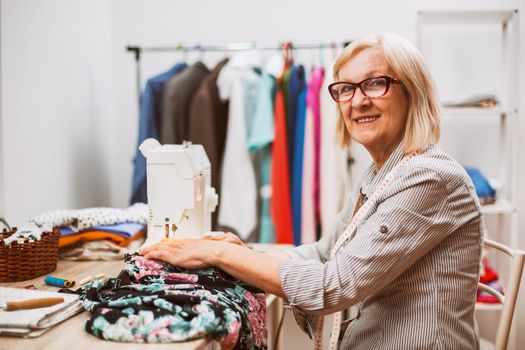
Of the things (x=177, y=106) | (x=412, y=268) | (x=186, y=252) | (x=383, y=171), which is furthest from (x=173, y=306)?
(x=177, y=106)

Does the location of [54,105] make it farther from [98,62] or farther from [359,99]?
[359,99]

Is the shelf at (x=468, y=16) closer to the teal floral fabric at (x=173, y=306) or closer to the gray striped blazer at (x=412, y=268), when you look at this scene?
the gray striped blazer at (x=412, y=268)

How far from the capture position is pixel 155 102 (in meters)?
2.99

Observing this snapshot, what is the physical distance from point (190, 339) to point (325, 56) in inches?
98.5

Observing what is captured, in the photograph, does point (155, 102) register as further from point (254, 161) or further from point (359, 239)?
point (359, 239)

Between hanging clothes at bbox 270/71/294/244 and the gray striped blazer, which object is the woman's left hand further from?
hanging clothes at bbox 270/71/294/244

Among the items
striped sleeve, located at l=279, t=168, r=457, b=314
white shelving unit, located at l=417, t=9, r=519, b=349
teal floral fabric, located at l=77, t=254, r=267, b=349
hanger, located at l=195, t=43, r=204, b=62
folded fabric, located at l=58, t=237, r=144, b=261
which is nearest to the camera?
teal floral fabric, located at l=77, t=254, r=267, b=349

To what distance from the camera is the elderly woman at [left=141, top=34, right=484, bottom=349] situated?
129 centimetres

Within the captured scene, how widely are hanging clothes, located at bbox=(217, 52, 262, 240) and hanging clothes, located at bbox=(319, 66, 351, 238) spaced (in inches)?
13.8

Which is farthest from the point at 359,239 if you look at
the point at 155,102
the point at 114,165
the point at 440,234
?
the point at 114,165

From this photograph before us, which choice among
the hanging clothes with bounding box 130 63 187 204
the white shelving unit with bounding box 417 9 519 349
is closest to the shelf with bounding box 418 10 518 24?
the white shelving unit with bounding box 417 9 519 349

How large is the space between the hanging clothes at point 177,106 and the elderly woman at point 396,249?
5.02ft

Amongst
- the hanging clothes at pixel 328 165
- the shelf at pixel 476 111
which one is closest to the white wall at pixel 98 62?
the shelf at pixel 476 111

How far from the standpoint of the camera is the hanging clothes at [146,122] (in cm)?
289
